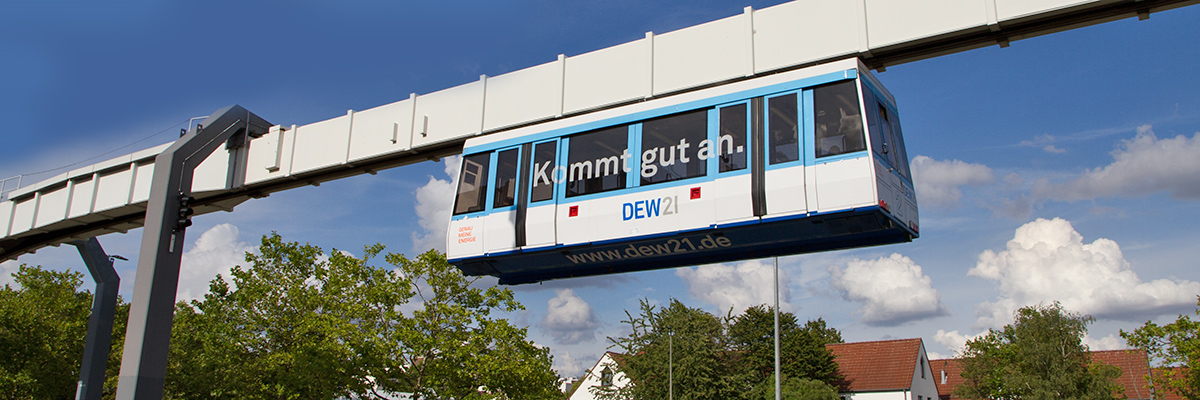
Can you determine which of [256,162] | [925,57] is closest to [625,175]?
[925,57]

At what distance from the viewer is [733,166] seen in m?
9.95

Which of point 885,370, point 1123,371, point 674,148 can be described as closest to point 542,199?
point 674,148

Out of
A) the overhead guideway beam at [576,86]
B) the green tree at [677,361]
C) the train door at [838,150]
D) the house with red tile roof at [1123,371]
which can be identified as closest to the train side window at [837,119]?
the train door at [838,150]

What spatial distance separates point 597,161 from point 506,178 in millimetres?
1626

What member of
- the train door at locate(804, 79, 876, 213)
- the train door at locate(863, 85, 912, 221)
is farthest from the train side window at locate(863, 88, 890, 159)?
the train door at locate(804, 79, 876, 213)

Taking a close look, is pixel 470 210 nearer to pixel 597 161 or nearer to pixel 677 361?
pixel 597 161

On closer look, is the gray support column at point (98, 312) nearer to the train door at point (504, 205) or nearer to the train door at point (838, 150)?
the train door at point (504, 205)

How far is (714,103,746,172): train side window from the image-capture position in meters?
9.94

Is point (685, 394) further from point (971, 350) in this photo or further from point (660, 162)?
point (660, 162)

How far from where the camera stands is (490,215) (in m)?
11.9

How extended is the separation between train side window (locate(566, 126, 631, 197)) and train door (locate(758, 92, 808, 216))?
6.78 feet

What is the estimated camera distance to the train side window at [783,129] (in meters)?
9.62

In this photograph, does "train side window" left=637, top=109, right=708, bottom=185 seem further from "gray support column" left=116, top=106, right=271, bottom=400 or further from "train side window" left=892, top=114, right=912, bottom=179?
"gray support column" left=116, top=106, right=271, bottom=400

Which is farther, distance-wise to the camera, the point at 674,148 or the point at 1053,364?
the point at 1053,364
